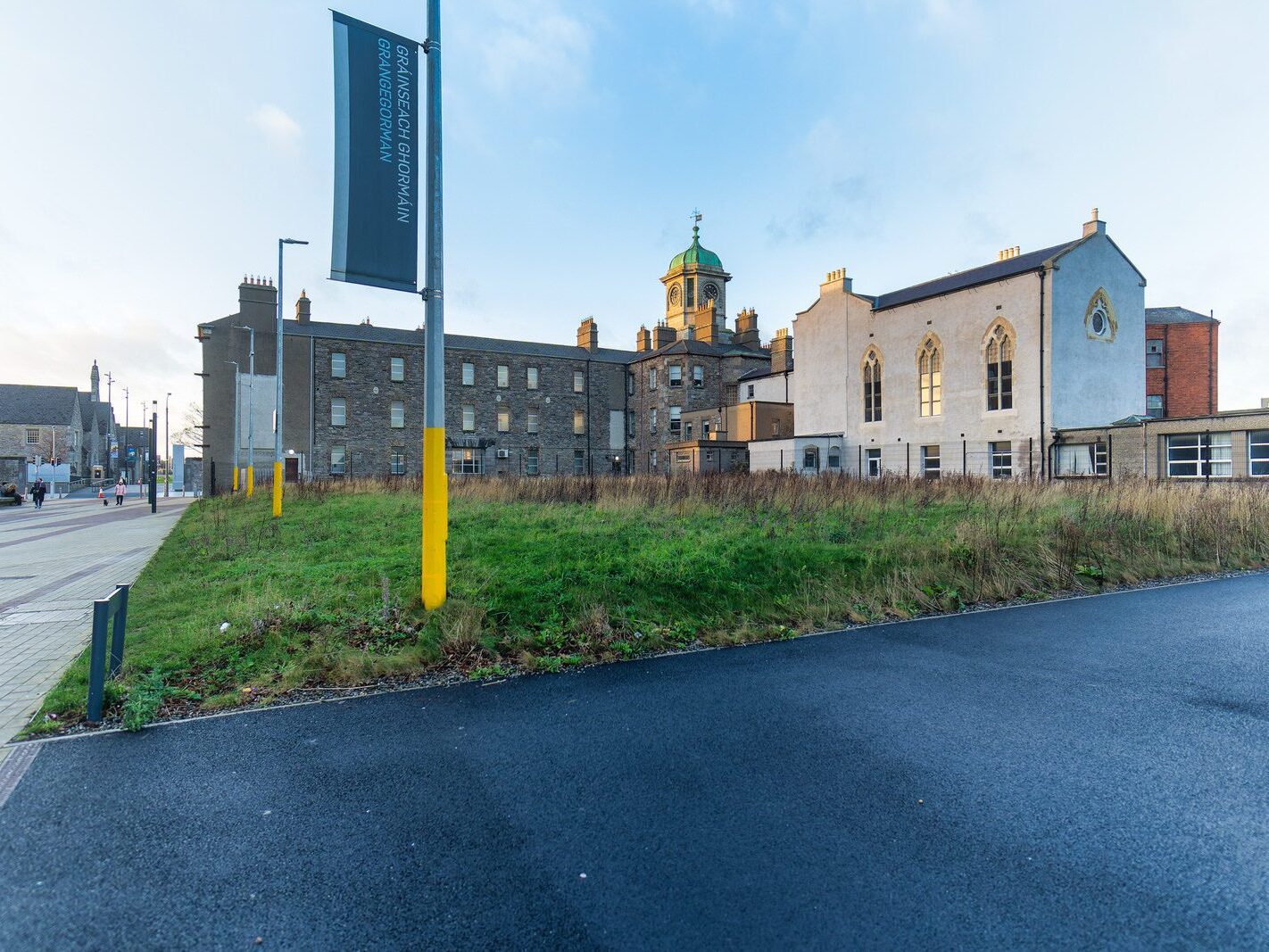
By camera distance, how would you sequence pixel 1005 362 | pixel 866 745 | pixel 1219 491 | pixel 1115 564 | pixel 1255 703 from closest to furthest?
1. pixel 866 745
2. pixel 1255 703
3. pixel 1115 564
4. pixel 1219 491
5. pixel 1005 362

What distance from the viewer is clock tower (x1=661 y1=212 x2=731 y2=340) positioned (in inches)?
3098

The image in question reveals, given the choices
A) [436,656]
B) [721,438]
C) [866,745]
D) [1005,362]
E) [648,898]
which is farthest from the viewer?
[721,438]

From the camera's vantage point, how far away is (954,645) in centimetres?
670

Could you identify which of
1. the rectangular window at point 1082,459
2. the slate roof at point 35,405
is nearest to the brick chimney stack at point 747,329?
the rectangular window at point 1082,459

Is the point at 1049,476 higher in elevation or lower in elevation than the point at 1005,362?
lower

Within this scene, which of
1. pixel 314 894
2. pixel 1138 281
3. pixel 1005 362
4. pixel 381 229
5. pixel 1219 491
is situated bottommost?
pixel 314 894

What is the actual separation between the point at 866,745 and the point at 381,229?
20.8ft

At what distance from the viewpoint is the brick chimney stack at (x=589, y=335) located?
6103cm

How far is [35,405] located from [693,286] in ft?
243

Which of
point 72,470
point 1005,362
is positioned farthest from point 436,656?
point 72,470

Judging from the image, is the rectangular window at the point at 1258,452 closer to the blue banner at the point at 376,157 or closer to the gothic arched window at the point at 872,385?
the gothic arched window at the point at 872,385

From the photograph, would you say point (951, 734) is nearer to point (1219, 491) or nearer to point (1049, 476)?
point (1219, 491)

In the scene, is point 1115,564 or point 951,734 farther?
point 1115,564

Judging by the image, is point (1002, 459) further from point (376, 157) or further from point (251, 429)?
point (251, 429)
